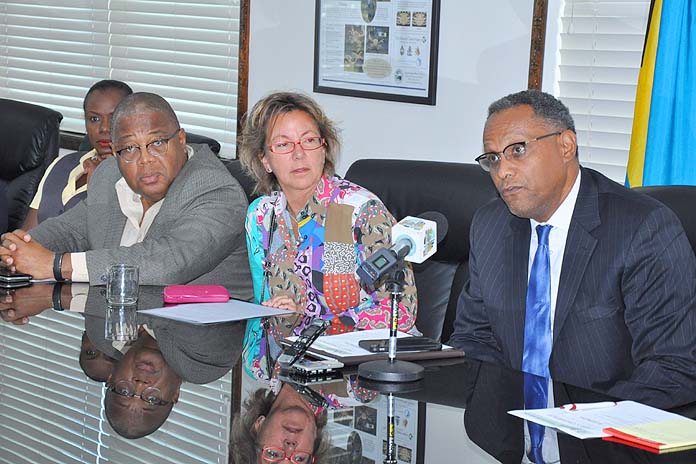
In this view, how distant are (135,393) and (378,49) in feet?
9.06

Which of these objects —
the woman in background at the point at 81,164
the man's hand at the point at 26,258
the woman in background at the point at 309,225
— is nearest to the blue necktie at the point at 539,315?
the woman in background at the point at 309,225

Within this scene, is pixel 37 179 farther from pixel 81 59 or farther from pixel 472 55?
pixel 472 55

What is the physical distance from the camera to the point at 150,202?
3279 millimetres

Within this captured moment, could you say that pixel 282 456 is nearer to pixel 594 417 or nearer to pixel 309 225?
pixel 594 417

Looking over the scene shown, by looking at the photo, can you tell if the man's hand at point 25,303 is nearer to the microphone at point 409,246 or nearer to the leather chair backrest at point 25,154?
the microphone at point 409,246

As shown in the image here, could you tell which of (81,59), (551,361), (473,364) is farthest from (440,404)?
(81,59)

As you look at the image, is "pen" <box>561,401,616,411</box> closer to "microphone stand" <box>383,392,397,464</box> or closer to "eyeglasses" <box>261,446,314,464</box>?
"microphone stand" <box>383,392,397,464</box>

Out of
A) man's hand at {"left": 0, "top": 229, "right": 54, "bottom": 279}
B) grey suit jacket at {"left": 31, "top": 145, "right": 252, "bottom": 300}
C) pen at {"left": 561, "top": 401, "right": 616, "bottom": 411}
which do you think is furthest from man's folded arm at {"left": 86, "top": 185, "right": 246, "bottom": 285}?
pen at {"left": 561, "top": 401, "right": 616, "bottom": 411}

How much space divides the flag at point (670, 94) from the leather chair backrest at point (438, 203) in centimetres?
68

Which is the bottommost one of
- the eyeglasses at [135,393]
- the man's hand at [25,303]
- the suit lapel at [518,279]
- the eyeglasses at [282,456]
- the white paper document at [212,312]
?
the man's hand at [25,303]

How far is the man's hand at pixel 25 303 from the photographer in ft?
8.68

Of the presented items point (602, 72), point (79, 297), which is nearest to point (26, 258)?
point (79, 297)

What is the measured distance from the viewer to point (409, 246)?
1871mm

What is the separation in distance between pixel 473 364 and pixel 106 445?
825 millimetres
